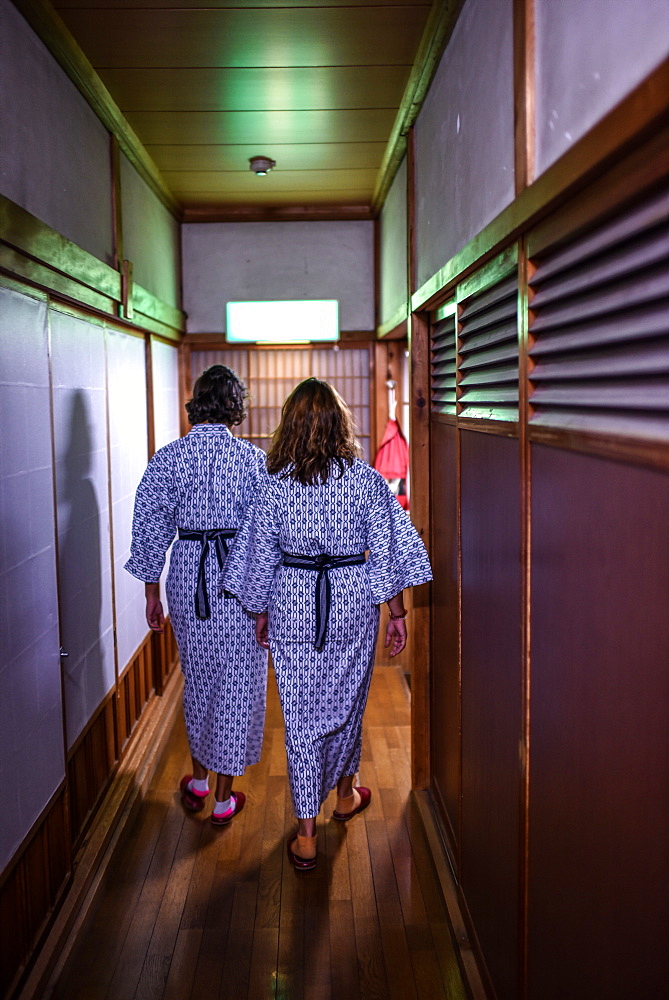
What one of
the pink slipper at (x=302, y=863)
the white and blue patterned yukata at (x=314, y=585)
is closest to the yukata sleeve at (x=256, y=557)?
the white and blue patterned yukata at (x=314, y=585)

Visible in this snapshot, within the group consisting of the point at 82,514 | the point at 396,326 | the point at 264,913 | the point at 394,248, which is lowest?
the point at 264,913

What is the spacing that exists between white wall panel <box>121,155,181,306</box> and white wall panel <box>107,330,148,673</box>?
355 millimetres

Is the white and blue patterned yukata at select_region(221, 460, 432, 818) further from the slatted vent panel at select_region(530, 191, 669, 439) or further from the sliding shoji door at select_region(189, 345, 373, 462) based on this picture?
the sliding shoji door at select_region(189, 345, 373, 462)

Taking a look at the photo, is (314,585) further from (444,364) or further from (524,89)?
(524,89)

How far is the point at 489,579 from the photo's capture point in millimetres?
1985

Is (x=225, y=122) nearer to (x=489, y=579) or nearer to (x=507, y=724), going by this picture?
(x=489, y=579)

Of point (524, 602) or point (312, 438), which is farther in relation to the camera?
point (312, 438)

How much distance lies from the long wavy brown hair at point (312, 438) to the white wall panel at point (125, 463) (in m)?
0.91

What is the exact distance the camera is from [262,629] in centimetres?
284

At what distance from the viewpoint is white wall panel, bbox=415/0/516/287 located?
168 cm

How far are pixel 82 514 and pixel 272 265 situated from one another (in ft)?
9.23

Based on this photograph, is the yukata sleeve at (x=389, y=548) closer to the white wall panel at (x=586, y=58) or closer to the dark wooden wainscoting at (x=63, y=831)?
the dark wooden wainscoting at (x=63, y=831)

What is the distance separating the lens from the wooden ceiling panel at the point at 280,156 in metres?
3.71

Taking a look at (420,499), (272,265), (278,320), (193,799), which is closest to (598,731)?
(420,499)
